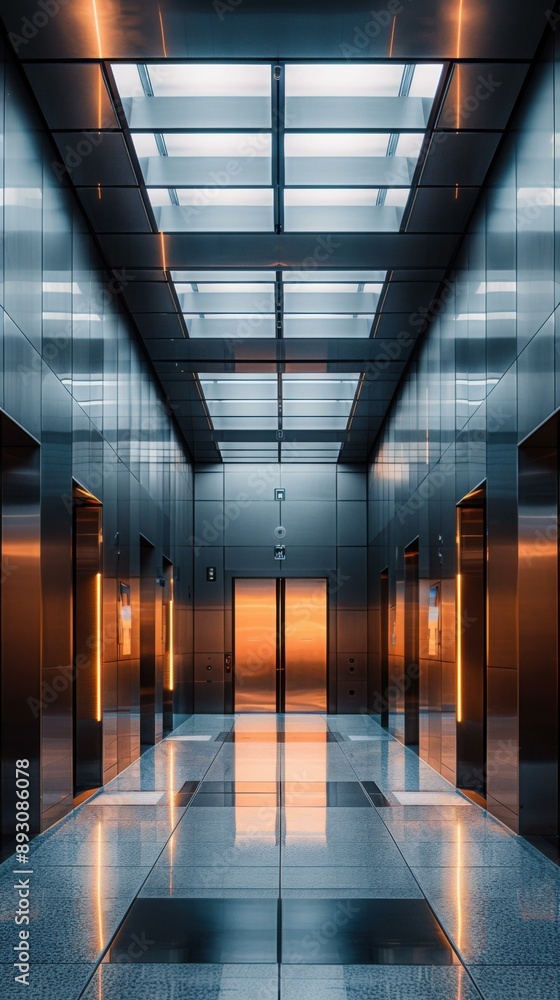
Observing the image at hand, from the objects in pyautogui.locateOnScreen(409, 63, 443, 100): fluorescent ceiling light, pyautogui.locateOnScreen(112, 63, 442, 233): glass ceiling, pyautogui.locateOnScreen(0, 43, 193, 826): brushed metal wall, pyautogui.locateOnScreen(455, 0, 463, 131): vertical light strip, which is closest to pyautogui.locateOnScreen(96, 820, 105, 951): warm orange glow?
pyautogui.locateOnScreen(0, 43, 193, 826): brushed metal wall

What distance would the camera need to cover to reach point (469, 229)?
10938 millimetres

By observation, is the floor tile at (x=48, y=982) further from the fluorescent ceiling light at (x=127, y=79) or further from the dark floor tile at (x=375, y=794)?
the fluorescent ceiling light at (x=127, y=79)

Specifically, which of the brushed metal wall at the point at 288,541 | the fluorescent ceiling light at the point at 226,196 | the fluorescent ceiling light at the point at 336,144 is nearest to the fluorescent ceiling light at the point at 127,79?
the fluorescent ceiling light at the point at 336,144

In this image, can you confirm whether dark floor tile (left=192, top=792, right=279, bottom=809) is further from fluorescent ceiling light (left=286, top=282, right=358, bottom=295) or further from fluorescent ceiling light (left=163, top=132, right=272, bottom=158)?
fluorescent ceiling light (left=163, top=132, right=272, bottom=158)

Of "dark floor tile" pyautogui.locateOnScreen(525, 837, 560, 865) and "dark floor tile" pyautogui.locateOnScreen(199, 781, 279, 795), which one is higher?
"dark floor tile" pyautogui.locateOnScreen(525, 837, 560, 865)

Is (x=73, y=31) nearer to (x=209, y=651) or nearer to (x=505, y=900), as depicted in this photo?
(x=505, y=900)

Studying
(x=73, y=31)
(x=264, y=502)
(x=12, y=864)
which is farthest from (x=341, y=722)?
→ (x=73, y=31)

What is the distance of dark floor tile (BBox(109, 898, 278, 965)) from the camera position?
217 inches

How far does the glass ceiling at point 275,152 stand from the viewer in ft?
28.1

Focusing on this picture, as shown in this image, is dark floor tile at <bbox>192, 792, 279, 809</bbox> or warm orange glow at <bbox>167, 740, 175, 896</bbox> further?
dark floor tile at <bbox>192, 792, 279, 809</bbox>

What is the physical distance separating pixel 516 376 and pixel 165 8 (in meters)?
4.02

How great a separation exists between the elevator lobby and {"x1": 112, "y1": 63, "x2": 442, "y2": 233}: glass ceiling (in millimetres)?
30

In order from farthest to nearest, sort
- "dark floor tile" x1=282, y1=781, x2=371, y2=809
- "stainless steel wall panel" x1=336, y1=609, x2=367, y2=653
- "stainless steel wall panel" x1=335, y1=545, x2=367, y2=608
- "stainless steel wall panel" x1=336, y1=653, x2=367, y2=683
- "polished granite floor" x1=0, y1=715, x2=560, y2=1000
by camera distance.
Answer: "stainless steel wall panel" x1=335, y1=545, x2=367, y2=608 < "stainless steel wall panel" x1=336, y1=609, x2=367, y2=653 < "stainless steel wall panel" x1=336, y1=653, x2=367, y2=683 < "dark floor tile" x1=282, y1=781, x2=371, y2=809 < "polished granite floor" x1=0, y1=715, x2=560, y2=1000

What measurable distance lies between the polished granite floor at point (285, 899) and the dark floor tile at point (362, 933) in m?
0.02
